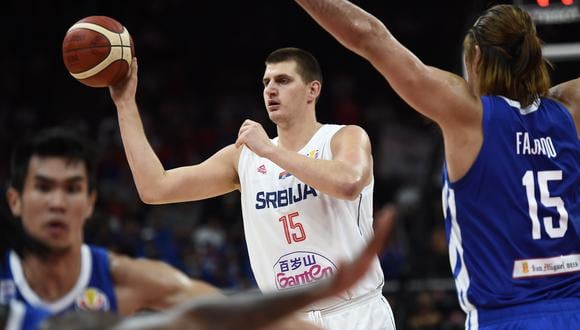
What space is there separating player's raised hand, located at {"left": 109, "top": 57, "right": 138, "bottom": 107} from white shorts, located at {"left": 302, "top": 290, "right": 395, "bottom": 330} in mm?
1609

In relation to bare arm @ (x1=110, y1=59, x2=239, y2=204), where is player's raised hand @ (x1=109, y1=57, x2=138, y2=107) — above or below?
above

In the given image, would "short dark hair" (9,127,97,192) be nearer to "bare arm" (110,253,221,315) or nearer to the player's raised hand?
"bare arm" (110,253,221,315)

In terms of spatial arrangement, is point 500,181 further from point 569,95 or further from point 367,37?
point 367,37

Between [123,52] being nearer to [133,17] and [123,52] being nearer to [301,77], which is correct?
[301,77]

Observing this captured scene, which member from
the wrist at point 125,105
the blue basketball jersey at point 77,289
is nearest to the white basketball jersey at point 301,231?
the wrist at point 125,105

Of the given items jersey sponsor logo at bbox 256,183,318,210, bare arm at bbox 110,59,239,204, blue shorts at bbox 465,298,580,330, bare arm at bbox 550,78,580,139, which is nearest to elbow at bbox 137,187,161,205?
bare arm at bbox 110,59,239,204

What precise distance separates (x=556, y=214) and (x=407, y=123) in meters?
12.1

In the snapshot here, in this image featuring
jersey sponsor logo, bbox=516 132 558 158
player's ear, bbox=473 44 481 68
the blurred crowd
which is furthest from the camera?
the blurred crowd

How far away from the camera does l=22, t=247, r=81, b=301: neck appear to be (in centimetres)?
343

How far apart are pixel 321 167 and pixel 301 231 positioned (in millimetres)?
536

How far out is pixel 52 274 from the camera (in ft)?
11.4

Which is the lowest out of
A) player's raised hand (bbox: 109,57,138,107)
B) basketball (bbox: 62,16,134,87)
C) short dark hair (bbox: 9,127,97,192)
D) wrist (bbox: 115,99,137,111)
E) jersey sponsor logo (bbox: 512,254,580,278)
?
jersey sponsor logo (bbox: 512,254,580,278)

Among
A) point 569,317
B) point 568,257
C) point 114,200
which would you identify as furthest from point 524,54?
point 114,200

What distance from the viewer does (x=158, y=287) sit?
352cm
